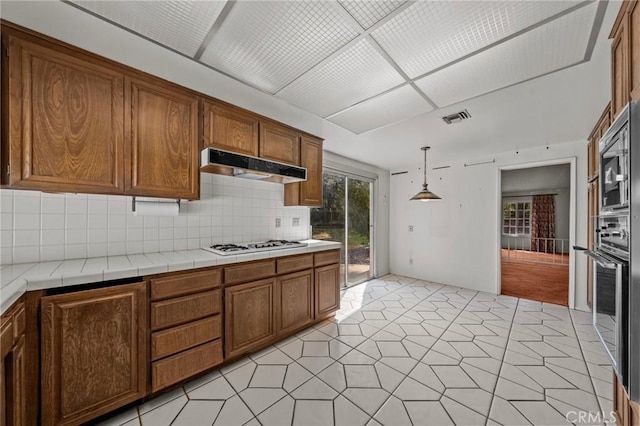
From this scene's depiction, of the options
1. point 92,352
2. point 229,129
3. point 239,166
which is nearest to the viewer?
point 92,352

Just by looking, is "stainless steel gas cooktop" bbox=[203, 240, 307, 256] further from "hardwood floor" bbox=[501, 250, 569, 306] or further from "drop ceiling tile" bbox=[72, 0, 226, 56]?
"hardwood floor" bbox=[501, 250, 569, 306]

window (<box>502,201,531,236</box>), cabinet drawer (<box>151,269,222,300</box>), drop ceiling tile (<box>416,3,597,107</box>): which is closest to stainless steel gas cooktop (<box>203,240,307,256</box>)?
cabinet drawer (<box>151,269,222,300</box>)

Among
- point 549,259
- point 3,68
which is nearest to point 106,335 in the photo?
point 3,68

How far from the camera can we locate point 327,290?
3.00 meters

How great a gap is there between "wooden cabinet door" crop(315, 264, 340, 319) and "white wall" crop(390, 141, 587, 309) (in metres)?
2.62

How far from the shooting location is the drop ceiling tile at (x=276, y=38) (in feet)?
4.27

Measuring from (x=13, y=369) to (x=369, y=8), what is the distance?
2.52 m

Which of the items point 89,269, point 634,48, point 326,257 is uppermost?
point 634,48

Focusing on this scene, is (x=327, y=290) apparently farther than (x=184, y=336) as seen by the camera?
Yes

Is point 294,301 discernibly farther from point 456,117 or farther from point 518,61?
point 518,61

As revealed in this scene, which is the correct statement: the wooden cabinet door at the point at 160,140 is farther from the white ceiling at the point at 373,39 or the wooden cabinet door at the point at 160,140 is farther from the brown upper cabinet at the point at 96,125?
Answer: the white ceiling at the point at 373,39

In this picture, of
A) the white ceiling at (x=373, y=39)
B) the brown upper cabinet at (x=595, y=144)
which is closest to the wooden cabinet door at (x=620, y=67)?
the white ceiling at (x=373, y=39)

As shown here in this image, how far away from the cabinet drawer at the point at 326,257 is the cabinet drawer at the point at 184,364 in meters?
1.29

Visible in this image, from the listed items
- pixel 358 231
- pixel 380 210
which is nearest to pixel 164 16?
pixel 358 231
